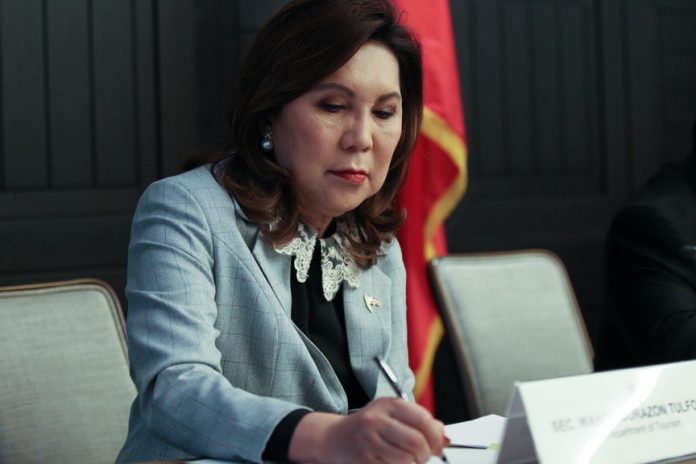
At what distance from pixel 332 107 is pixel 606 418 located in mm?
659

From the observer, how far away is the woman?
1.28m

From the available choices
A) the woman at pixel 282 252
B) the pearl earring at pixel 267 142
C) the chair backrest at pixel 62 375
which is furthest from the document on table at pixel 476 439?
the chair backrest at pixel 62 375

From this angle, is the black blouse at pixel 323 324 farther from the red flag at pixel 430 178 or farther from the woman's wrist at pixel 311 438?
the red flag at pixel 430 178

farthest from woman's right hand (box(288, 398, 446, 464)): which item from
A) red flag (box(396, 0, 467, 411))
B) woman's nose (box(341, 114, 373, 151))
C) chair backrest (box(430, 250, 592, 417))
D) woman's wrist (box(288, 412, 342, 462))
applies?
red flag (box(396, 0, 467, 411))

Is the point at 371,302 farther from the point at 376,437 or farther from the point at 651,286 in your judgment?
the point at 651,286

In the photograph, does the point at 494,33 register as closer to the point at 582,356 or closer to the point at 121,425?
the point at 582,356

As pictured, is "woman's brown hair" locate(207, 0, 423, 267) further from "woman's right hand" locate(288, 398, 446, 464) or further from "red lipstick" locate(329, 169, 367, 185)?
"woman's right hand" locate(288, 398, 446, 464)

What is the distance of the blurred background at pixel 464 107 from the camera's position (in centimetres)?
273

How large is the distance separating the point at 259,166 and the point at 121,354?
0.53m

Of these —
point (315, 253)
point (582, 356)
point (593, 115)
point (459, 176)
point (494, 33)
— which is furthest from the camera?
point (593, 115)

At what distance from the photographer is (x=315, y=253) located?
1650 millimetres

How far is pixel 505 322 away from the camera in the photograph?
2.29m

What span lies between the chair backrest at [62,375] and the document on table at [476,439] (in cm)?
76

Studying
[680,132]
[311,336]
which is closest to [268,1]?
[311,336]
